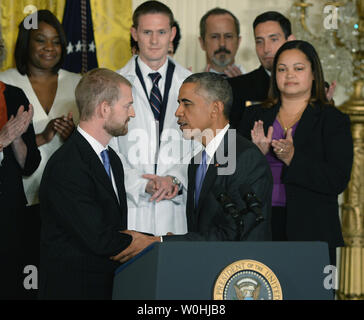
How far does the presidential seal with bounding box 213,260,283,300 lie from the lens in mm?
2324

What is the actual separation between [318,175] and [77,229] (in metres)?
→ 1.35

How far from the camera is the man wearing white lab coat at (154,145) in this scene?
3992mm

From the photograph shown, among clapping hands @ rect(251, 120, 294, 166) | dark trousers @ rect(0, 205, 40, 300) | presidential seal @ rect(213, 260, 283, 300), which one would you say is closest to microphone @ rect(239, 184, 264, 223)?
presidential seal @ rect(213, 260, 283, 300)

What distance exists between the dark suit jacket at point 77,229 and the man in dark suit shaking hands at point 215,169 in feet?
0.39

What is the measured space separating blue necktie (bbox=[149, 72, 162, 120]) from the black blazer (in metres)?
0.71

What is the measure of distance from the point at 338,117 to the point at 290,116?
0.84ft

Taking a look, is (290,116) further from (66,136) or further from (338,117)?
(66,136)

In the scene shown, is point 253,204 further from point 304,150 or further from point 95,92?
point 304,150

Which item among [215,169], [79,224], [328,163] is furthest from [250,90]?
[79,224]

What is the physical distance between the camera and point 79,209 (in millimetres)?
2992
